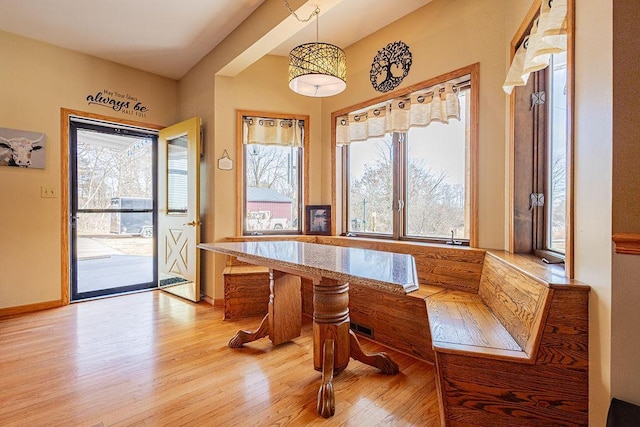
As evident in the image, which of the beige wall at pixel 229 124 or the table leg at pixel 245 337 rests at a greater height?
the beige wall at pixel 229 124

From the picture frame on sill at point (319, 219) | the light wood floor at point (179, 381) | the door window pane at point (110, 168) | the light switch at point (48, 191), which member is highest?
the door window pane at point (110, 168)

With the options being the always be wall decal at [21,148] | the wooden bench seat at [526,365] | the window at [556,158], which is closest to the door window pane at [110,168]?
the always be wall decal at [21,148]

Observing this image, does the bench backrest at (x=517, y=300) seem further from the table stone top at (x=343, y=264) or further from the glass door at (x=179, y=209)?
the glass door at (x=179, y=209)

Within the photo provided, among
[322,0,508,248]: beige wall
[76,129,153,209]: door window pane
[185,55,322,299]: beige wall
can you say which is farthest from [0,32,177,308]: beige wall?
[322,0,508,248]: beige wall

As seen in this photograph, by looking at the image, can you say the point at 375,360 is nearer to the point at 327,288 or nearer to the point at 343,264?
the point at 327,288

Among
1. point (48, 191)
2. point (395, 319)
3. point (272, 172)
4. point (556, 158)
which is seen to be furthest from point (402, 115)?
point (48, 191)

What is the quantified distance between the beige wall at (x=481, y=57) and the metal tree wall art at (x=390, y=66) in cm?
6

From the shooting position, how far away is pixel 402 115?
9.46 feet

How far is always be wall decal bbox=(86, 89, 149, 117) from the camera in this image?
11.5ft

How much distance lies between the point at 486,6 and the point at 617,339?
234cm

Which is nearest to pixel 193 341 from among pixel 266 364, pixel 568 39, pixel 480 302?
pixel 266 364

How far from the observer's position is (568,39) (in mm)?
1397

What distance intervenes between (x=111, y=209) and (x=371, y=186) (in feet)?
10.1

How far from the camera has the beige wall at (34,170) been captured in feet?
9.84
